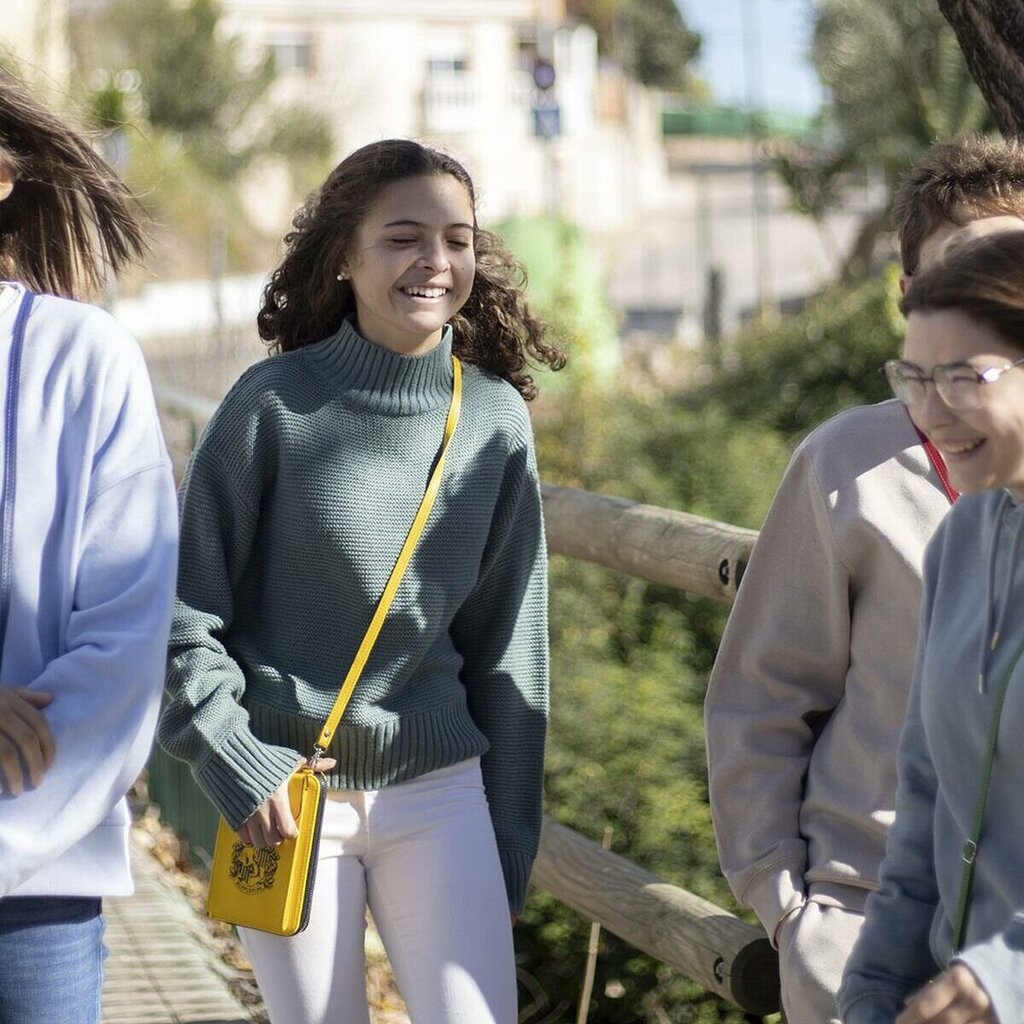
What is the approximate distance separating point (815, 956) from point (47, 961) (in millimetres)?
990

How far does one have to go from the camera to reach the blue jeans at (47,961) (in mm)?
2010

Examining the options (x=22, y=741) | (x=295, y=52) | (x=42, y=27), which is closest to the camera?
(x=22, y=741)

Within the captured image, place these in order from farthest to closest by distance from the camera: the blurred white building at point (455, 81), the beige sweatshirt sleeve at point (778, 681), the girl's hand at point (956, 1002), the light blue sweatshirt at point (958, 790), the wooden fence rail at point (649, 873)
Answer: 1. the blurred white building at point (455, 81)
2. the wooden fence rail at point (649, 873)
3. the beige sweatshirt sleeve at point (778, 681)
4. the light blue sweatshirt at point (958, 790)
5. the girl's hand at point (956, 1002)

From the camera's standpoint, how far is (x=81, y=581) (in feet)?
6.70

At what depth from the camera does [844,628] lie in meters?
2.46

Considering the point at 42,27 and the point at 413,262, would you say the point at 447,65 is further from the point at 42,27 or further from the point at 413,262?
the point at 413,262

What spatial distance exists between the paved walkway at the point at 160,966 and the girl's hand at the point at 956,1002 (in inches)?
93.2

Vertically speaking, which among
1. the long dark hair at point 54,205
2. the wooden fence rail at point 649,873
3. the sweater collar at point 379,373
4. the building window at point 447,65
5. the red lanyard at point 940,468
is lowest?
the wooden fence rail at point 649,873

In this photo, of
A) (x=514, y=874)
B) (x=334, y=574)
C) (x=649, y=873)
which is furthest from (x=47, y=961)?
(x=649, y=873)

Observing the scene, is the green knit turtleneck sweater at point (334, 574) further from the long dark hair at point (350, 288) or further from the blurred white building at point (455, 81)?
the blurred white building at point (455, 81)

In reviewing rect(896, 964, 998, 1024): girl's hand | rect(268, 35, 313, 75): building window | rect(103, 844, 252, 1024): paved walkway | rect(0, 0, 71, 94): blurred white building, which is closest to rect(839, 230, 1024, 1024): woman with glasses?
rect(896, 964, 998, 1024): girl's hand

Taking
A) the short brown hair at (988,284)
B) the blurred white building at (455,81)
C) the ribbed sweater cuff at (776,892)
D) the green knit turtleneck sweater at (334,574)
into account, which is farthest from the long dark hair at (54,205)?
the blurred white building at (455,81)

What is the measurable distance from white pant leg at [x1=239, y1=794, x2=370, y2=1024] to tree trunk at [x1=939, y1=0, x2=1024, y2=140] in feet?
5.24

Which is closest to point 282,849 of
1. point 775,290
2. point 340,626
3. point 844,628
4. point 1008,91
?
point 340,626
